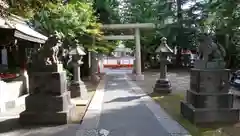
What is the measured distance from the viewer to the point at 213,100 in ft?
25.1

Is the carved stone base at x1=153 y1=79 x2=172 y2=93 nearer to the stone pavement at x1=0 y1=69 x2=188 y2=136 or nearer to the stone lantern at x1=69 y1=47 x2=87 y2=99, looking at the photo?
the stone pavement at x1=0 y1=69 x2=188 y2=136

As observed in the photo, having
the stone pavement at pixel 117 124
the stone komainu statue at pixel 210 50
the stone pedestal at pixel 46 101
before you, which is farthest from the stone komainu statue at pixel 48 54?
the stone komainu statue at pixel 210 50

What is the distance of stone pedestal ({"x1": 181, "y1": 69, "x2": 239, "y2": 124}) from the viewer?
7547 millimetres

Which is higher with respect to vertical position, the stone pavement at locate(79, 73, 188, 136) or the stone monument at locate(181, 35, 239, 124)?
the stone monument at locate(181, 35, 239, 124)

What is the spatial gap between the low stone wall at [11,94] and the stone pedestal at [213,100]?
236 inches

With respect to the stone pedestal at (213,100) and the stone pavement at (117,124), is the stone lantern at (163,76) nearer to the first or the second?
the stone pavement at (117,124)

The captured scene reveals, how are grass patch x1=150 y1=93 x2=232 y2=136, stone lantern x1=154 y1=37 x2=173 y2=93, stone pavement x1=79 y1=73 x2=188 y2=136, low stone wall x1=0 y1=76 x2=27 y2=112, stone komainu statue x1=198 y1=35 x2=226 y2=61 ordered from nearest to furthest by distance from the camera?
1. grass patch x1=150 y1=93 x2=232 y2=136
2. stone pavement x1=79 y1=73 x2=188 y2=136
3. stone komainu statue x1=198 y1=35 x2=226 y2=61
4. low stone wall x1=0 y1=76 x2=27 y2=112
5. stone lantern x1=154 y1=37 x2=173 y2=93

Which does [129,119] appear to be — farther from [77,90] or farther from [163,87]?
[163,87]

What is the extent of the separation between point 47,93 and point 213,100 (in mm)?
4525

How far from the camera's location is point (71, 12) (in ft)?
46.2

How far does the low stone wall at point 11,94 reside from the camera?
366 inches

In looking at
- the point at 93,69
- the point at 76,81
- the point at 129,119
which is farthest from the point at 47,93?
the point at 93,69

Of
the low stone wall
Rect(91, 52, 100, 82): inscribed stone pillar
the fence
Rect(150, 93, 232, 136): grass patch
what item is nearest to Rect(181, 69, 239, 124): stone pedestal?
Rect(150, 93, 232, 136): grass patch

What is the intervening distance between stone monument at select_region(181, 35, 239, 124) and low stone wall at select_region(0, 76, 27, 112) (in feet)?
19.6
